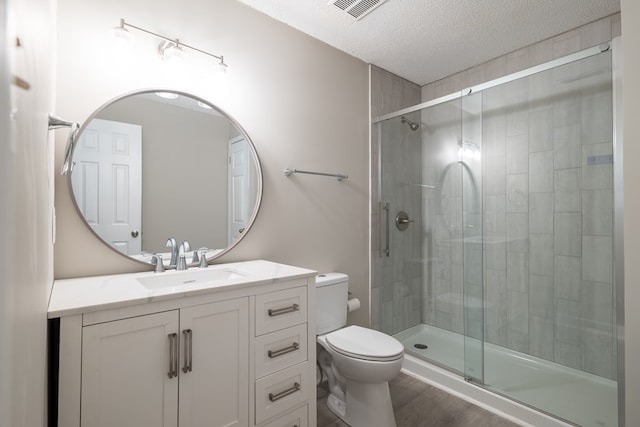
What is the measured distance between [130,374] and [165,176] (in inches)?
37.3

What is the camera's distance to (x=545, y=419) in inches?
65.1

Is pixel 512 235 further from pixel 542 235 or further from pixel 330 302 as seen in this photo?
pixel 330 302

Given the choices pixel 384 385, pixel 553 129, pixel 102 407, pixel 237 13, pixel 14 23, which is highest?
pixel 237 13

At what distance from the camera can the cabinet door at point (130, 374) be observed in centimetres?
93

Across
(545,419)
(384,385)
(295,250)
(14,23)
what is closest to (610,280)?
(545,419)

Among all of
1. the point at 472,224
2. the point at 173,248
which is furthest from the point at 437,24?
the point at 173,248

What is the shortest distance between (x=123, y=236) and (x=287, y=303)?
2.78 feet

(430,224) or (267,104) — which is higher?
(267,104)

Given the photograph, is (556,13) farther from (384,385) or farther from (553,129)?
(384,385)

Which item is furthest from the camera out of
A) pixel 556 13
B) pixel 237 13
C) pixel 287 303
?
pixel 556 13

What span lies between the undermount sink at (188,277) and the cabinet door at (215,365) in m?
0.20

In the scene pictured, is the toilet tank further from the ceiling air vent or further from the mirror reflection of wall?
the ceiling air vent

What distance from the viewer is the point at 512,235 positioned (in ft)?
7.64

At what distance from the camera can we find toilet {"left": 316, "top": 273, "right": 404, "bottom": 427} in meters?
1.56
